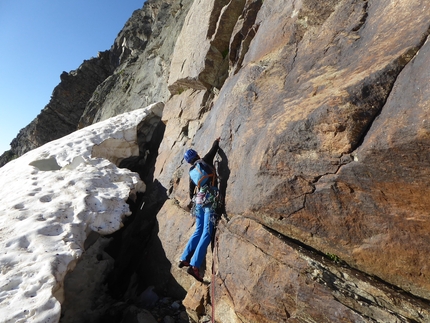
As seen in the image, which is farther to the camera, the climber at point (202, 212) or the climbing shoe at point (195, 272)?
the climber at point (202, 212)

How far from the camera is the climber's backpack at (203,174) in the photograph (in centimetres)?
684

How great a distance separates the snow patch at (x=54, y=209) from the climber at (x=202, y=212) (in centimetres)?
228

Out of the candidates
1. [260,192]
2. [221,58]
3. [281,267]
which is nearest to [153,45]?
[221,58]

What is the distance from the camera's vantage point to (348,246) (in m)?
4.59

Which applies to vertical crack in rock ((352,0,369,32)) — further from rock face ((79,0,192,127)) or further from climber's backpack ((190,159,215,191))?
rock face ((79,0,192,127))

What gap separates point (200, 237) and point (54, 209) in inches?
A: 154

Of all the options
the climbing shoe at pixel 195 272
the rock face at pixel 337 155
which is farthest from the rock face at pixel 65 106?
the rock face at pixel 337 155

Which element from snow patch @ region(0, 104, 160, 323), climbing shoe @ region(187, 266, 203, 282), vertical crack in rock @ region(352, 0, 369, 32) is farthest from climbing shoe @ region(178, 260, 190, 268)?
vertical crack in rock @ region(352, 0, 369, 32)

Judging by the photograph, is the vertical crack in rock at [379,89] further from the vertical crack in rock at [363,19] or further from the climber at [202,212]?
the climber at [202,212]

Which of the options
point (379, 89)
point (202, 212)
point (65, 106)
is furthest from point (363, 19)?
point (65, 106)

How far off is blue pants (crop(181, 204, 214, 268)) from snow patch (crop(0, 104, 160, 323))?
7.44ft

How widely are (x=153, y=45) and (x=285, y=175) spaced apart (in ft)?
56.1

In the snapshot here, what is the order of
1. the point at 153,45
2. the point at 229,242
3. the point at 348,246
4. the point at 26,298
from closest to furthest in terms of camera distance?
the point at 348,246 < the point at 26,298 < the point at 229,242 < the point at 153,45

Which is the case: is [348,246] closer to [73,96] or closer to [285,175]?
[285,175]
